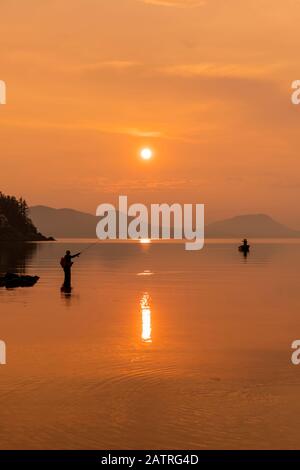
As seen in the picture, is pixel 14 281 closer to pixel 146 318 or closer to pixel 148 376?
pixel 146 318

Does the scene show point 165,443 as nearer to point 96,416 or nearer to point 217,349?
point 96,416

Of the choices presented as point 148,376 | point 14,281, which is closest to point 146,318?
point 148,376

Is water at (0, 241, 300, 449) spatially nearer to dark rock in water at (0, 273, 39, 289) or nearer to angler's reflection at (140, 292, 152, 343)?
angler's reflection at (140, 292, 152, 343)

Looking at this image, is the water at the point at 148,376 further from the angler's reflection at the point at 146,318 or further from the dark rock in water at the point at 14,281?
the dark rock in water at the point at 14,281

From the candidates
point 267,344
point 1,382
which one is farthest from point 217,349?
point 1,382

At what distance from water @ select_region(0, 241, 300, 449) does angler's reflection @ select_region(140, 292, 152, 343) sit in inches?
2.3

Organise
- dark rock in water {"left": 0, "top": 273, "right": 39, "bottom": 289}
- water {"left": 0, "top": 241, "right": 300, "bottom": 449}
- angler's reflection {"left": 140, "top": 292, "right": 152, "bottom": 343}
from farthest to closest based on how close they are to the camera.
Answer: dark rock in water {"left": 0, "top": 273, "right": 39, "bottom": 289} < angler's reflection {"left": 140, "top": 292, "right": 152, "bottom": 343} < water {"left": 0, "top": 241, "right": 300, "bottom": 449}

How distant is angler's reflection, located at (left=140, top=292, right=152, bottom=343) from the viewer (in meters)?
27.1

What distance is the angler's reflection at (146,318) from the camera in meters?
27.1

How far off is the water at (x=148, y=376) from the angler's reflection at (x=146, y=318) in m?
0.06

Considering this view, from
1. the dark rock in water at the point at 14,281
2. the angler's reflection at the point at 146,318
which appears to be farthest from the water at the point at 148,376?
the dark rock in water at the point at 14,281

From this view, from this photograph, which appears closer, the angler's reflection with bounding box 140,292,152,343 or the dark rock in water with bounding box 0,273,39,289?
the angler's reflection with bounding box 140,292,152,343

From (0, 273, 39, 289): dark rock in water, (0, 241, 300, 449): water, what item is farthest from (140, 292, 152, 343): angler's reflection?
(0, 273, 39, 289): dark rock in water

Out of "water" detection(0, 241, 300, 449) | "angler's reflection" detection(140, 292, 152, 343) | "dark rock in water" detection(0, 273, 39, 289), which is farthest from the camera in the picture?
"dark rock in water" detection(0, 273, 39, 289)
